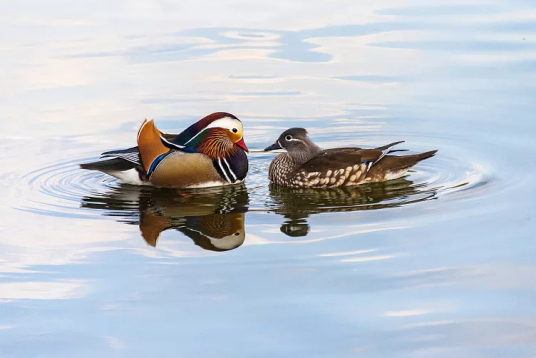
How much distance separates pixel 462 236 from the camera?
855 cm

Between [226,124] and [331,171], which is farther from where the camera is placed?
[226,124]

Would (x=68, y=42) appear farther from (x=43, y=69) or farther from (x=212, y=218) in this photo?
(x=212, y=218)

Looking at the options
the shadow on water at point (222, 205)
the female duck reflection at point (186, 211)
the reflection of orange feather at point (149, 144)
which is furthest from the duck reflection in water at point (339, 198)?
the reflection of orange feather at point (149, 144)

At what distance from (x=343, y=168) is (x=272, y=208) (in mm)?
1273

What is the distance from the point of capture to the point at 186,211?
9875 mm

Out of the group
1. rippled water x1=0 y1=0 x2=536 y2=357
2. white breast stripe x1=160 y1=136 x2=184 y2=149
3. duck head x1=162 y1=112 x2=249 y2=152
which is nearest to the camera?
rippled water x1=0 y1=0 x2=536 y2=357

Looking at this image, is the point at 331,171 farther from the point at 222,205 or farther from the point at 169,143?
the point at 169,143

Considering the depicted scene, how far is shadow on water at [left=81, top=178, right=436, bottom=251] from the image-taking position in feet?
29.5

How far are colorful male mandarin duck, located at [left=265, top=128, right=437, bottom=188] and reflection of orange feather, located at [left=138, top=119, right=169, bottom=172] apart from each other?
1.24m

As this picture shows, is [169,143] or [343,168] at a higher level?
[169,143]

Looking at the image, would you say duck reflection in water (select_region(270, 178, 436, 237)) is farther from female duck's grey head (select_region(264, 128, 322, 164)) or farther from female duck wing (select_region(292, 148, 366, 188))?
female duck's grey head (select_region(264, 128, 322, 164))

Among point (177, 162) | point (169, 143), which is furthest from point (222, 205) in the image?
point (169, 143)

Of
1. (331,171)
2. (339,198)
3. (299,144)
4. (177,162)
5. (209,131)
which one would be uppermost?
(209,131)

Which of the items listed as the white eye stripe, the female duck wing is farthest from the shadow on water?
the white eye stripe
